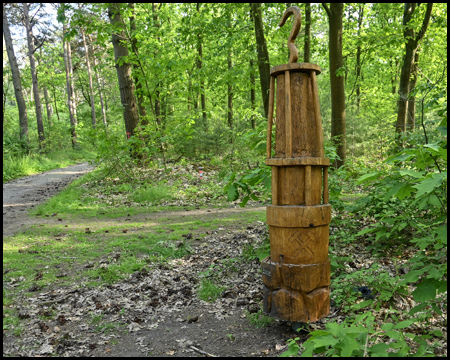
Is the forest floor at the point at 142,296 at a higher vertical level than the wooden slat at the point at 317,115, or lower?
lower

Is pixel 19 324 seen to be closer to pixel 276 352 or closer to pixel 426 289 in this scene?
pixel 276 352

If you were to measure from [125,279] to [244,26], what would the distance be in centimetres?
971

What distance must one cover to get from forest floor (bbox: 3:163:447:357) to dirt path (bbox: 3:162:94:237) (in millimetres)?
176

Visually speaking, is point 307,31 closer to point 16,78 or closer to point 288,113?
point 288,113

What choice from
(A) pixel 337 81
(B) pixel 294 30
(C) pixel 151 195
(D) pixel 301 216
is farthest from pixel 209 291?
(A) pixel 337 81

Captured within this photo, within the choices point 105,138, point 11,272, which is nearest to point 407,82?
point 105,138

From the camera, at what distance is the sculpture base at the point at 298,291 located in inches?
117

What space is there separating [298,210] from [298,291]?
2.27 ft

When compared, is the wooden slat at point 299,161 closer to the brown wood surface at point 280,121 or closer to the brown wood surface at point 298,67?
the brown wood surface at point 280,121

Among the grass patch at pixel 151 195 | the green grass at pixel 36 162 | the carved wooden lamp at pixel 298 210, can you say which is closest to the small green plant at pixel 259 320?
the carved wooden lamp at pixel 298 210

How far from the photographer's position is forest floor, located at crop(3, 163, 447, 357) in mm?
3127

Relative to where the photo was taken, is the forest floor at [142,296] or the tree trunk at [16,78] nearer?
the forest floor at [142,296]

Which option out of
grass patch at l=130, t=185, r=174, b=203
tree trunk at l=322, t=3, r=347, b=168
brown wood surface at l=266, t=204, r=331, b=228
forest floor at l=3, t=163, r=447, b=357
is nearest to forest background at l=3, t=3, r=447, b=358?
tree trunk at l=322, t=3, r=347, b=168

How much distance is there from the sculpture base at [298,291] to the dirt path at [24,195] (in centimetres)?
527
